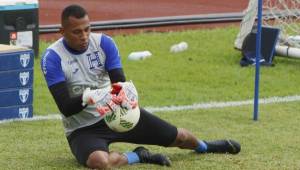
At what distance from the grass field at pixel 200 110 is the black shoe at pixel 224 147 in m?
0.07

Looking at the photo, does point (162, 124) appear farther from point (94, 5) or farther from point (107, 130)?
point (94, 5)

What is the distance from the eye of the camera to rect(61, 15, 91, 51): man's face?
248 inches

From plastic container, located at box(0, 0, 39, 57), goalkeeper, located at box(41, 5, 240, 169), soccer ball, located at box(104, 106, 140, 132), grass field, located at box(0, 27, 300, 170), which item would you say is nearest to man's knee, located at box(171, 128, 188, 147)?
goalkeeper, located at box(41, 5, 240, 169)

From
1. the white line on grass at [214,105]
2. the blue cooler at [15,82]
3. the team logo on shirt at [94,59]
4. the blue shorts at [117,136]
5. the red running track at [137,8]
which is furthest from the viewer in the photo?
the red running track at [137,8]

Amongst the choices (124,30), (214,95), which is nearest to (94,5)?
(124,30)

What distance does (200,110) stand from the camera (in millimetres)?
8664

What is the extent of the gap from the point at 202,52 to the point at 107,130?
5.43m

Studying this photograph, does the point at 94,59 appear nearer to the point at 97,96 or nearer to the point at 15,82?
the point at 97,96

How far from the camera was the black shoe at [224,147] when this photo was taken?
6816mm

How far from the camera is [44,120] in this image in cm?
820

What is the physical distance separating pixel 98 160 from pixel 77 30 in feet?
3.03

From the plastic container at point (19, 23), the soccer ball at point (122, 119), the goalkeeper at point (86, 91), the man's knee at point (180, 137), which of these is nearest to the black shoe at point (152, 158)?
the goalkeeper at point (86, 91)

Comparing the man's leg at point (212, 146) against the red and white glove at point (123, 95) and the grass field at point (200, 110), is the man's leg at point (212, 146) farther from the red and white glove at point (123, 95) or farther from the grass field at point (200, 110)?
the red and white glove at point (123, 95)

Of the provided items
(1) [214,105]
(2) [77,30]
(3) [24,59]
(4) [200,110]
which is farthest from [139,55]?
(2) [77,30]
